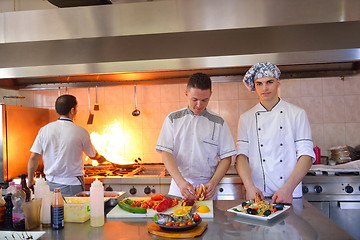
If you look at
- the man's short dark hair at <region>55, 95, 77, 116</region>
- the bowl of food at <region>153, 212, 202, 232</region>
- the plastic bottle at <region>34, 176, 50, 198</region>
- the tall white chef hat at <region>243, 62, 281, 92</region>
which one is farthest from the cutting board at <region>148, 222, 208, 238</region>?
the man's short dark hair at <region>55, 95, 77, 116</region>

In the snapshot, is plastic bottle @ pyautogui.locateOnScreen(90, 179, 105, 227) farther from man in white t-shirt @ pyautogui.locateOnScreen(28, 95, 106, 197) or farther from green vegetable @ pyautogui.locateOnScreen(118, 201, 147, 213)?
man in white t-shirt @ pyautogui.locateOnScreen(28, 95, 106, 197)

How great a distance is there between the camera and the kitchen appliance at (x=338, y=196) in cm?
299

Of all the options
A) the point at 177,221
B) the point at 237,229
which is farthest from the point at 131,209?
the point at 237,229

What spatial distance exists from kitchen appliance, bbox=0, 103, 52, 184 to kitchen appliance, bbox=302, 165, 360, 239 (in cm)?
300

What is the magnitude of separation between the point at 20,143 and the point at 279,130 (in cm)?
288

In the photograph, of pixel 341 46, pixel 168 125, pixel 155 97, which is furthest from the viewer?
pixel 155 97

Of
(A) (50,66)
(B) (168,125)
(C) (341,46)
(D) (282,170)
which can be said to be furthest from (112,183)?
(C) (341,46)

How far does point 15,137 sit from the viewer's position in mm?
3680

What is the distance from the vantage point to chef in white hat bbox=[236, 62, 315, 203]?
2.19 metres

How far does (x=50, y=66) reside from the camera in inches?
94.6

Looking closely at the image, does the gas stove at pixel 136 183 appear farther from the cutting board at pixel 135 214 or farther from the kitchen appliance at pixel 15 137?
the cutting board at pixel 135 214

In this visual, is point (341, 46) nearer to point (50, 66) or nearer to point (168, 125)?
point (168, 125)

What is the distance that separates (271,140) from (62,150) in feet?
5.98

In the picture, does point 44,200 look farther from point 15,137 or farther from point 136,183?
point 15,137
